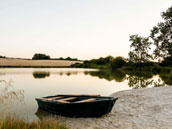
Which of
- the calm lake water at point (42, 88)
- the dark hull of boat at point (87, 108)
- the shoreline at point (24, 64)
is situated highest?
the shoreline at point (24, 64)

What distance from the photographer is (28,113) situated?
8.77 m

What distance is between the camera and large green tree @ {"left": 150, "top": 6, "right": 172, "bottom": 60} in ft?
79.7

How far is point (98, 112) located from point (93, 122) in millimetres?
595

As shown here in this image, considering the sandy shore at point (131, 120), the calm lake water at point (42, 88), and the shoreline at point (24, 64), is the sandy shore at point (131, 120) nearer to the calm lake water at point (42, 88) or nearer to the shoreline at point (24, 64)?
the calm lake water at point (42, 88)

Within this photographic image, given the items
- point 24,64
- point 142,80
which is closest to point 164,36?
point 142,80

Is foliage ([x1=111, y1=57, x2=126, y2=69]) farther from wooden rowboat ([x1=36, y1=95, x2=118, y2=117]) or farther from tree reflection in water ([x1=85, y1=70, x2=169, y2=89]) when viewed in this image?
wooden rowboat ([x1=36, y1=95, x2=118, y2=117])

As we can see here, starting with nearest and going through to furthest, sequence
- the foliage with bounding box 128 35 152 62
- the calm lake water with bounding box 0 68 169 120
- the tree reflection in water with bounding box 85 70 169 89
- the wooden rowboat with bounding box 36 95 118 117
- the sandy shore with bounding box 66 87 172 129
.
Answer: the calm lake water with bounding box 0 68 169 120, the sandy shore with bounding box 66 87 172 129, the wooden rowboat with bounding box 36 95 118 117, the tree reflection in water with bounding box 85 70 169 89, the foliage with bounding box 128 35 152 62

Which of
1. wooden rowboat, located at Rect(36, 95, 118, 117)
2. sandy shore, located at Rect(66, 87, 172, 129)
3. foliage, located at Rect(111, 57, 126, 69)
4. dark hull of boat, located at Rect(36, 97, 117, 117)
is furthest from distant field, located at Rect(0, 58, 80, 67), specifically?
sandy shore, located at Rect(66, 87, 172, 129)

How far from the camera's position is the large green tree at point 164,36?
79.7 ft

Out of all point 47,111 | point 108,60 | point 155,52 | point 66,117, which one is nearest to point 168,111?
point 66,117

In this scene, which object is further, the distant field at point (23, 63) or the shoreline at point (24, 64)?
the distant field at point (23, 63)

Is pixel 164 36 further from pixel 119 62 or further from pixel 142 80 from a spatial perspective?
pixel 119 62

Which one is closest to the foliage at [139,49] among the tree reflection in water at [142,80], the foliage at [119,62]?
the foliage at [119,62]

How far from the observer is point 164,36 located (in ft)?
80.1
